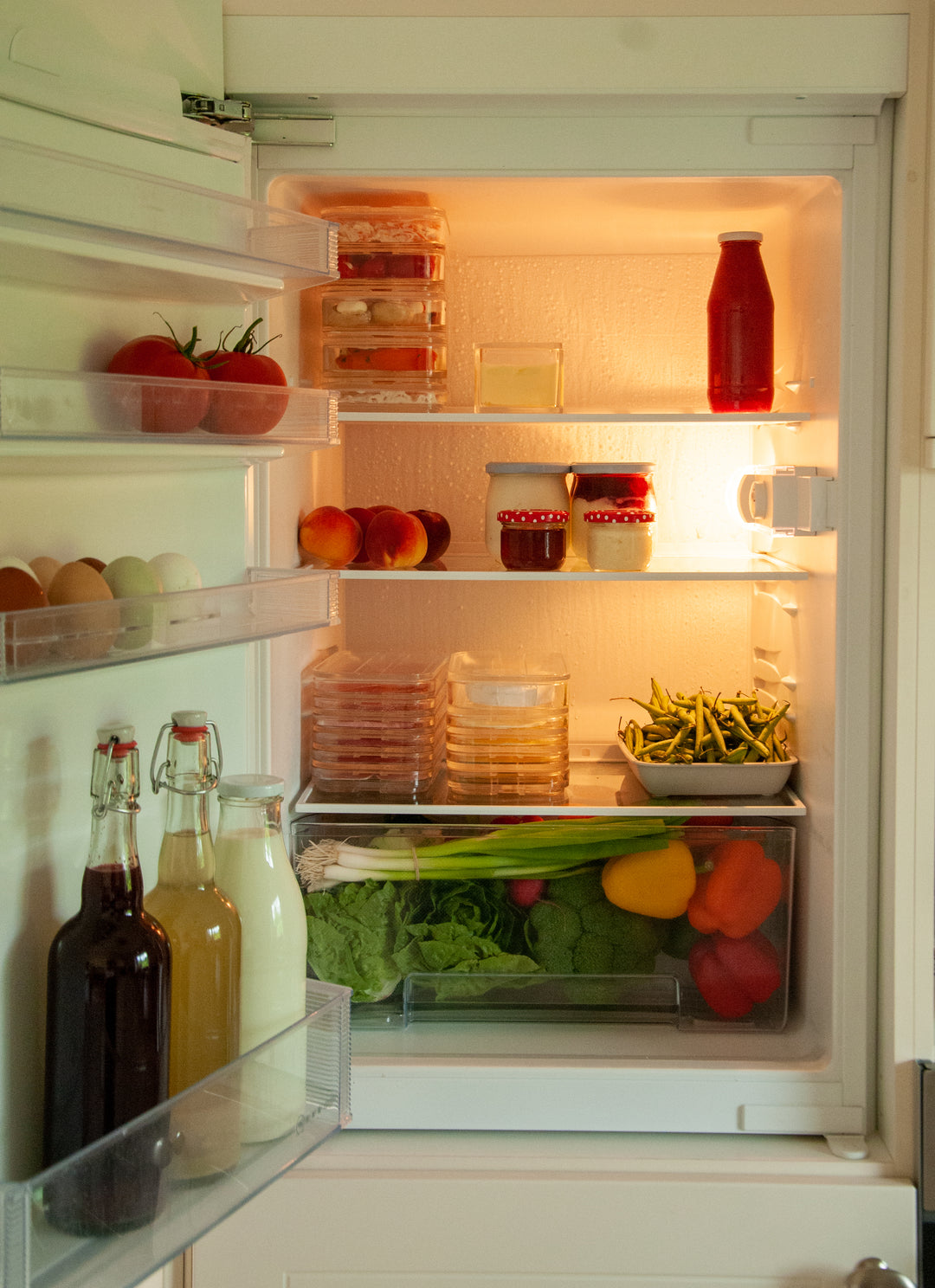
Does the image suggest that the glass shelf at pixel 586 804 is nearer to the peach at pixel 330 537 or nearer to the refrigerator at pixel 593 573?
the refrigerator at pixel 593 573

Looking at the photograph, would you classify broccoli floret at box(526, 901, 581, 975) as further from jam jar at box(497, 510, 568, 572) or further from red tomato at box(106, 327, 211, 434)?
red tomato at box(106, 327, 211, 434)

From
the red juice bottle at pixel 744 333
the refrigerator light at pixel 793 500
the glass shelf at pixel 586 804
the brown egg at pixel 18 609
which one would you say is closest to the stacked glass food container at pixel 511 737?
the glass shelf at pixel 586 804

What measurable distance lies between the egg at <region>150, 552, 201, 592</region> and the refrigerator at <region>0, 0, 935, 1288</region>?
0.07 m

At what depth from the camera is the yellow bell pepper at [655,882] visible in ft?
5.40

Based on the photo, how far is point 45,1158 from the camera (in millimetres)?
995

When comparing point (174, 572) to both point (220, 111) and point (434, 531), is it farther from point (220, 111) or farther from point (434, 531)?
point (434, 531)

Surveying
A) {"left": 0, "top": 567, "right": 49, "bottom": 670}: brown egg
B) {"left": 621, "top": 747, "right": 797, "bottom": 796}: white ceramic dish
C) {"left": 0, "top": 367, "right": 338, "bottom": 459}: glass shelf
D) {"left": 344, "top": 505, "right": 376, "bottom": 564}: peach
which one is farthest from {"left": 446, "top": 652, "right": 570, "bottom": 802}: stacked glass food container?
{"left": 0, "top": 567, "right": 49, "bottom": 670}: brown egg

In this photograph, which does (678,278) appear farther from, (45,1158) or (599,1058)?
(45,1158)

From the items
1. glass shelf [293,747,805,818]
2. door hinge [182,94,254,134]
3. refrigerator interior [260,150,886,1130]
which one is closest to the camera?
door hinge [182,94,254,134]

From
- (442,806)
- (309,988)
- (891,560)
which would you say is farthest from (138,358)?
(891,560)

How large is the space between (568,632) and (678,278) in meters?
0.65

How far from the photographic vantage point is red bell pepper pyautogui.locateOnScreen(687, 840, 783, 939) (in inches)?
64.9

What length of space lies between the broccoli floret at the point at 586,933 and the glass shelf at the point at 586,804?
0.12m

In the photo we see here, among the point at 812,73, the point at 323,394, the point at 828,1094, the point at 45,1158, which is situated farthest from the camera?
the point at 828,1094
